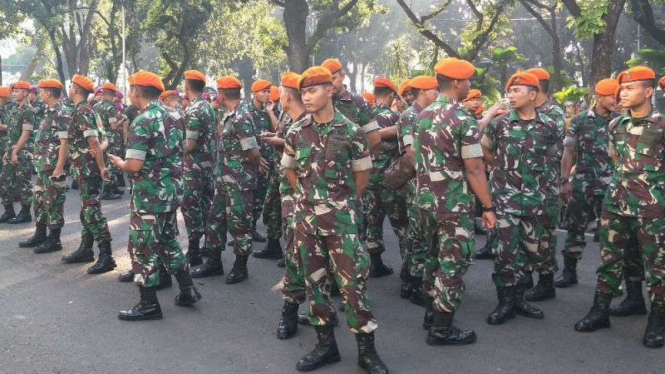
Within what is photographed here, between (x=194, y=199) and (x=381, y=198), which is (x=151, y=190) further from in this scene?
(x=381, y=198)

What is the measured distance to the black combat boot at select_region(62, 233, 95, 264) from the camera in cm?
725

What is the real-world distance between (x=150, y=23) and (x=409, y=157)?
1973cm

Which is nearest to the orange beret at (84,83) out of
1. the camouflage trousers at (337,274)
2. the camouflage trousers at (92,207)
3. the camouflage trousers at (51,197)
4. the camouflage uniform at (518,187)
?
the camouflage trousers at (92,207)

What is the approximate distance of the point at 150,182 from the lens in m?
5.26

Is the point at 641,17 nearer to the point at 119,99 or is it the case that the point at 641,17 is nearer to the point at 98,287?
the point at 119,99

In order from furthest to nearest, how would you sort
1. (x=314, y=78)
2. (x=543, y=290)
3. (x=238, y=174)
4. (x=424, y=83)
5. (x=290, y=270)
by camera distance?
(x=238, y=174) < (x=424, y=83) < (x=543, y=290) < (x=290, y=270) < (x=314, y=78)

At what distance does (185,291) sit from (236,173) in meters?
1.33

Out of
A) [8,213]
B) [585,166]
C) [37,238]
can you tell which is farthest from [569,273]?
[8,213]

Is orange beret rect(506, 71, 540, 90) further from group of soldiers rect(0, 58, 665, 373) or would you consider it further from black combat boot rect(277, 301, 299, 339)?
black combat boot rect(277, 301, 299, 339)

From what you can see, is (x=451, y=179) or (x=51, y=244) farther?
(x=51, y=244)

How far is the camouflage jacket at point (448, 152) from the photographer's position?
14.5 ft

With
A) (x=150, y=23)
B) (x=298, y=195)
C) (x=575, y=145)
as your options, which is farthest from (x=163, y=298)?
(x=150, y=23)

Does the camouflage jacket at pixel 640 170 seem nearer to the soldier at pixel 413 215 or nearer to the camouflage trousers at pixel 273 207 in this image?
the soldier at pixel 413 215

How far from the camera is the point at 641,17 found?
14.9 metres
